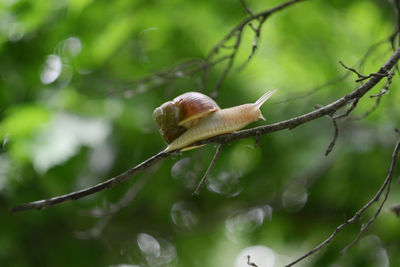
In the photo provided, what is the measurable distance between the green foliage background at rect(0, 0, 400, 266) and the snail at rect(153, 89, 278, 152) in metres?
0.70

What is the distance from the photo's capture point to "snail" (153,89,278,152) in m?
0.76

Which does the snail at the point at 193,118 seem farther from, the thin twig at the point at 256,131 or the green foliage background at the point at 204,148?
the green foliage background at the point at 204,148

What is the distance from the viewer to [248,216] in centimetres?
194

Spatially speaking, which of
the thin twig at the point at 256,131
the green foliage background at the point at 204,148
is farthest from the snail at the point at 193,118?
the green foliage background at the point at 204,148

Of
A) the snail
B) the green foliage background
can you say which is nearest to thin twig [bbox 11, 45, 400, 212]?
the snail

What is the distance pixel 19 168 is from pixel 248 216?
100 cm

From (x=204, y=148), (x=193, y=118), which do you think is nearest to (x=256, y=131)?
(x=193, y=118)

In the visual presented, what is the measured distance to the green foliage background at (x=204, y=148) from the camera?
1576 mm

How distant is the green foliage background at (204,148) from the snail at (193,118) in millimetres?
696

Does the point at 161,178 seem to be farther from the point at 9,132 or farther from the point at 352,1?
the point at 352,1

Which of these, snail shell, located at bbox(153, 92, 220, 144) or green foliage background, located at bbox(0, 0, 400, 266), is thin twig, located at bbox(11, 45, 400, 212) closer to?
snail shell, located at bbox(153, 92, 220, 144)

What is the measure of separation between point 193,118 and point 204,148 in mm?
803

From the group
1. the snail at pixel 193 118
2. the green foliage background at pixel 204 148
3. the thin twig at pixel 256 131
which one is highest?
the green foliage background at pixel 204 148

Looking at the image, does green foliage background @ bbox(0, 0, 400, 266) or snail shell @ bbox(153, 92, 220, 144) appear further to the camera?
green foliage background @ bbox(0, 0, 400, 266)
